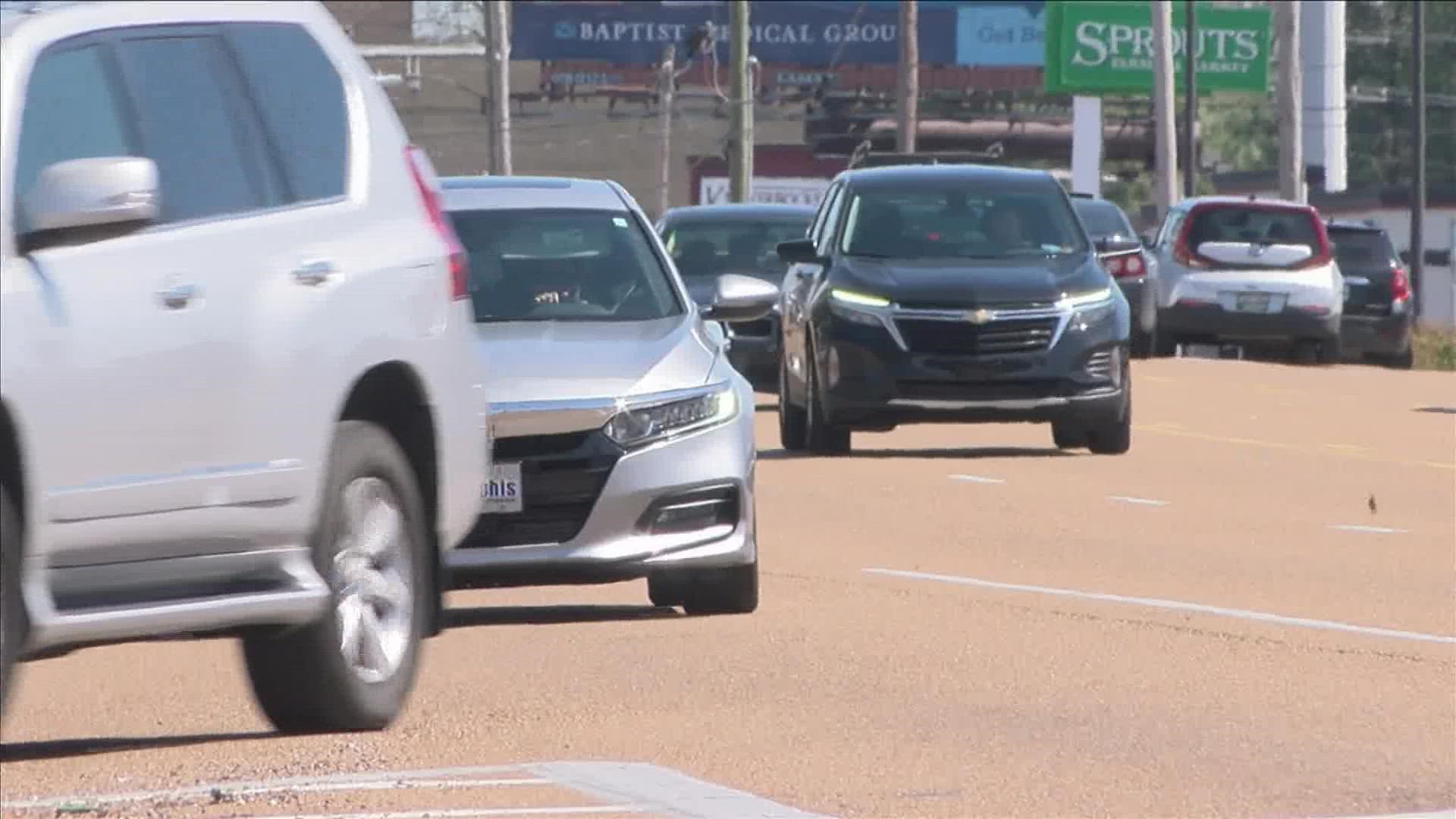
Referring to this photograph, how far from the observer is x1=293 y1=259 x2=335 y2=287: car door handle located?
8570 millimetres

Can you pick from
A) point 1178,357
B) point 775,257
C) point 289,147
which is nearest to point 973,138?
point 1178,357

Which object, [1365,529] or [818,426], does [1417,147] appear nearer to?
[818,426]

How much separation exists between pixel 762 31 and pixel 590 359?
2780 inches

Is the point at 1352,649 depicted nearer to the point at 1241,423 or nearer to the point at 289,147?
the point at 289,147

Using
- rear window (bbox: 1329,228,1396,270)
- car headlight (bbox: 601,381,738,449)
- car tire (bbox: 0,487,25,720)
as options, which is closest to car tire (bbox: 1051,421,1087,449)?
car headlight (bbox: 601,381,738,449)

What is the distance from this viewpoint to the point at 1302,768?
863cm

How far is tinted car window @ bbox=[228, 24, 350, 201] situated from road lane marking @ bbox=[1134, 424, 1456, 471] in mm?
13355

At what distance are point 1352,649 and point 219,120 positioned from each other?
465 cm

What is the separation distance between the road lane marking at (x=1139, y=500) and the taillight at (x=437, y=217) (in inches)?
351

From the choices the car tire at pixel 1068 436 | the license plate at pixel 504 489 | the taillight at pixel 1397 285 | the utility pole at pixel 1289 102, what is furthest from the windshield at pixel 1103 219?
the license plate at pixel 504 489

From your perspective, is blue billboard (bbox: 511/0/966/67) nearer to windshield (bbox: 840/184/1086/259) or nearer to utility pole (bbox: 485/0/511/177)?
utility pole (bbox: 485/0/511/177)

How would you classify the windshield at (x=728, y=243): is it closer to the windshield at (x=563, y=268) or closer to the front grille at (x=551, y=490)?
the windshield at (x=563, y=268)

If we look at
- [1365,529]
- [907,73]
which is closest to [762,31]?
[907,73]

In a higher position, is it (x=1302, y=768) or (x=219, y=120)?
(x=219, y=120)
